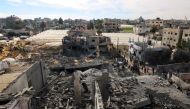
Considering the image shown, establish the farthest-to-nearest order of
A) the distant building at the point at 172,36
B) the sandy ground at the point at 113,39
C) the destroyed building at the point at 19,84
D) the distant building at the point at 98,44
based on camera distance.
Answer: the sandy ground at the point at 113,39, the distant building at the point at 172,36, the distant building at the point at 98,44, the destroyed building at the point at 19,84

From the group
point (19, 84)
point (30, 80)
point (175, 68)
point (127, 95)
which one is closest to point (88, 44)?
point (175, 68)

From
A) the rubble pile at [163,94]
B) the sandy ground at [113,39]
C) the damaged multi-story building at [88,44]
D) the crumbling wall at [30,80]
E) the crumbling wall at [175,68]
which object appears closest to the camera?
the crumbling wall at [30,80]

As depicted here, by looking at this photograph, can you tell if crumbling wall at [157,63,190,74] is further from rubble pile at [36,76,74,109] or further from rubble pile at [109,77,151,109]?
rubble pile at [36,76,74,109]

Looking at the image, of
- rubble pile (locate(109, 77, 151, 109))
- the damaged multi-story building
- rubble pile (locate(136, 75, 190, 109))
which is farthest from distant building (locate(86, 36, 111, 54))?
rubble pile (locate(109, 77, 151, 109))

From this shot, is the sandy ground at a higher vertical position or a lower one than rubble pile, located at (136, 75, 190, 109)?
higher

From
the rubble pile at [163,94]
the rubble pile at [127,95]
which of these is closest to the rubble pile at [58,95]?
the rubble pile at [127,95]

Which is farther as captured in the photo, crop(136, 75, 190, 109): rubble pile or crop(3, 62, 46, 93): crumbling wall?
crop(136, 75, 190, 109): rubble pile

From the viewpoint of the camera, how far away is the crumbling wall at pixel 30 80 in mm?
13766

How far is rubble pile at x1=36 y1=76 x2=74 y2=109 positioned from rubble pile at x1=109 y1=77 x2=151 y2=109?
9.31ft

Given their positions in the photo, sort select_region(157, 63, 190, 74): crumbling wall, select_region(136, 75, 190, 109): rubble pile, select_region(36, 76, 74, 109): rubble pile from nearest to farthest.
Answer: select_region(36, 76, 74, 109): rubble pile → select_region(136, 75, 190, 109): rubble pile → select_region(157, 63, 190, 74): crumbling wall

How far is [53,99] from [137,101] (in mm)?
5542

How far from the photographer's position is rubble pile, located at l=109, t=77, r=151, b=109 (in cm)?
1596

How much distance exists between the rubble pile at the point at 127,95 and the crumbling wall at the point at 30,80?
5.45 meters

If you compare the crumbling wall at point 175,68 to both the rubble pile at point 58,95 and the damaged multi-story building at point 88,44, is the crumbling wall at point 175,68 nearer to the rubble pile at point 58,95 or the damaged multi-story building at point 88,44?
the rubble pile at point 58,95
